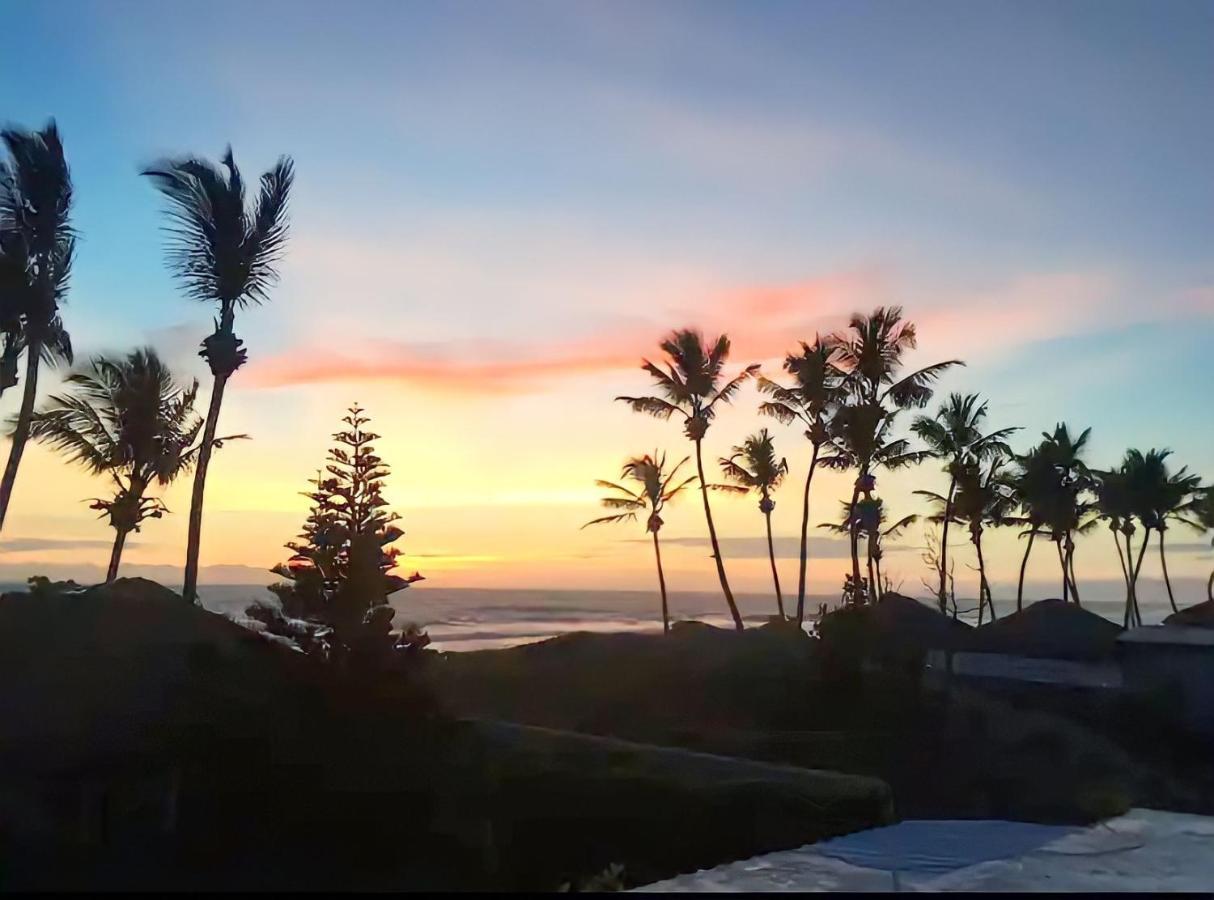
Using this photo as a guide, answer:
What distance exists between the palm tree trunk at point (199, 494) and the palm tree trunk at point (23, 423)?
11.4ft

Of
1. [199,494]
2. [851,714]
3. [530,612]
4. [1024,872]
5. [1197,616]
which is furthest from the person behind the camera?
[530,612]

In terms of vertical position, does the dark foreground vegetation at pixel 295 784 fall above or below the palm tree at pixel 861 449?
below

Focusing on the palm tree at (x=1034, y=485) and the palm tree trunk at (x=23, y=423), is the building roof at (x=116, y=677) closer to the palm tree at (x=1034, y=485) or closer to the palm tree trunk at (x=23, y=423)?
the palm tree trunk at (x=23, y=423)

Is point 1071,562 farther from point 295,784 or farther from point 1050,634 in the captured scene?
point 295,784

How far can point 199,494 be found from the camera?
18094mm

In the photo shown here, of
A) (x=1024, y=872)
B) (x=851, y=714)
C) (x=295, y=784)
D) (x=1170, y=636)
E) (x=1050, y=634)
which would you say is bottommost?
(x=1024, y=872)

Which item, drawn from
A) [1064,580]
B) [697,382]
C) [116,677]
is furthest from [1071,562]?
[116,677]

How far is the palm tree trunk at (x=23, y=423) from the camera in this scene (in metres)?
19.0

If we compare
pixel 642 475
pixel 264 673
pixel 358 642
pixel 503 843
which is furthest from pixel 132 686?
pixel 642 475

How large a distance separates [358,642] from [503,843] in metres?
3.22

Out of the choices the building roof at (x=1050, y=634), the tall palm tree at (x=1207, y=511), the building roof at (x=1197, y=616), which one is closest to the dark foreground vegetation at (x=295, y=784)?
the building roof at (x=1050, y=634)

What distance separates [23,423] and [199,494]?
3.96 metres

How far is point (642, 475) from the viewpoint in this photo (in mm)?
41938

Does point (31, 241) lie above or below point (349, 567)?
above
